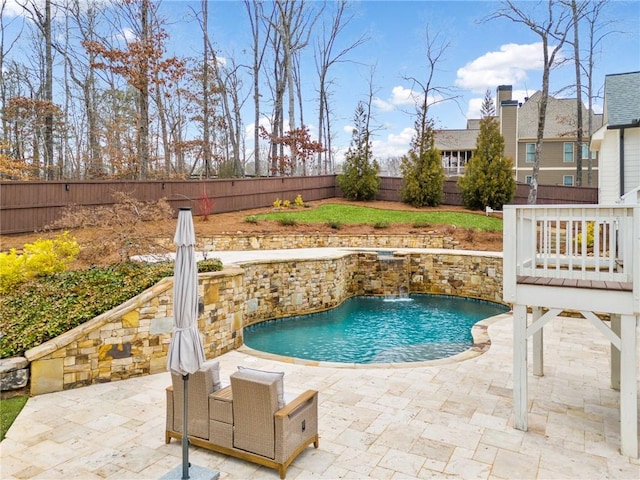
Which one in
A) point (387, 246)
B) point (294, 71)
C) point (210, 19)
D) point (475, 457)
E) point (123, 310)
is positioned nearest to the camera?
point (475, 457)

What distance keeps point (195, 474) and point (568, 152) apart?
28.8m

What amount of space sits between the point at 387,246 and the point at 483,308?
4.64m

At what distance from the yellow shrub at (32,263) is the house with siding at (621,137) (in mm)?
12828

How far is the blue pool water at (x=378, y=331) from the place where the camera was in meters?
8.26

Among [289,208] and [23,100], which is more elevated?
[23,100]

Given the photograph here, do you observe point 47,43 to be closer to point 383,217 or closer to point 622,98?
point 383,217

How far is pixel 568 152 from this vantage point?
26391 millimetres

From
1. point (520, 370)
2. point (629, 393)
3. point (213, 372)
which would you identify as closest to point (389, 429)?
point (520, 370)

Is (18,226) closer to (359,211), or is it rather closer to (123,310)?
(123,310)

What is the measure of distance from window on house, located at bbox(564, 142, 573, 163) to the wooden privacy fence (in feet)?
28.3

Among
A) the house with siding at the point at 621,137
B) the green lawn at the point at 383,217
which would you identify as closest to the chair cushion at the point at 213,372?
the house with siding at the point at 621,137

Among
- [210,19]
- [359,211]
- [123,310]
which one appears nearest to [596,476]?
[123,310]

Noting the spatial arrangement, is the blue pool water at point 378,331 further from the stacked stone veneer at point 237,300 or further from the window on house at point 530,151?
the window on house at point 530,151

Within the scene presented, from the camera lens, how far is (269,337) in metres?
9.39
